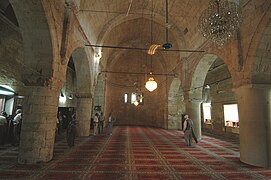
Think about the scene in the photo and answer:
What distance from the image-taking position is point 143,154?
549 centimetres

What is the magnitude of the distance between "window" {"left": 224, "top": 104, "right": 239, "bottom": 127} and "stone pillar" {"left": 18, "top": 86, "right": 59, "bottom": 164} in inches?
391

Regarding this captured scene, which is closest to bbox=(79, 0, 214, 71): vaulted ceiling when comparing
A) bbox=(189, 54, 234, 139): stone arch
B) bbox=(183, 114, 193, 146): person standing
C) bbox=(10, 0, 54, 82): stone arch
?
bbox=(189, 54, 234, 139): stone arch

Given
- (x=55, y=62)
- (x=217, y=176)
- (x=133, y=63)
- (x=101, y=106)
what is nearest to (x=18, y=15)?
(x=55, y=62)

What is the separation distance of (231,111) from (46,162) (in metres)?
10.4

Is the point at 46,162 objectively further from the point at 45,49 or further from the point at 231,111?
the point at 231,111

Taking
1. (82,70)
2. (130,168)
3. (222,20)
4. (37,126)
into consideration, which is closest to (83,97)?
(82,70)

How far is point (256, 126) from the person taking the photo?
14.9 feet

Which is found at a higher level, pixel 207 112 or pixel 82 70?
pixel 82 70

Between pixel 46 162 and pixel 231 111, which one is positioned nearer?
pixel 46 162

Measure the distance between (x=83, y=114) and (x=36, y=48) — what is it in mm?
5251

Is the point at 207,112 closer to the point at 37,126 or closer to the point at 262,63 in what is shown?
the point at 262,63

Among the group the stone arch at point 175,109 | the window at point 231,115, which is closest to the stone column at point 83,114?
the stone arch at point 175,109

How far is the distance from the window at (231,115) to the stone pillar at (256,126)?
5.78m

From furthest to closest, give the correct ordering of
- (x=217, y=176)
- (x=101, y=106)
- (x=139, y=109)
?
(x=139, y=109), (x=101, y=106), (x=217, y=176)
